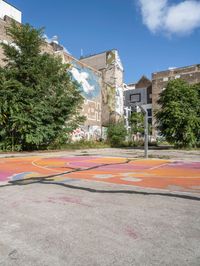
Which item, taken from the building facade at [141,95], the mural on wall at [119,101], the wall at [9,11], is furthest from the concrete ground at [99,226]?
the building facade at [141,95]

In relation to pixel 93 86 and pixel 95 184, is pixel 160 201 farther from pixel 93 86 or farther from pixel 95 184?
pixel 93 86

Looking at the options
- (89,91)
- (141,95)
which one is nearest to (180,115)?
(89,91)

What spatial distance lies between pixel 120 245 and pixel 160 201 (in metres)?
2.47

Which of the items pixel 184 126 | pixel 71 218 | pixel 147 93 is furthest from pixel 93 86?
pixel 71 218

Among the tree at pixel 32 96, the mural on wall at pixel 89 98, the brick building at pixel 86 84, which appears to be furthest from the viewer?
the mural on wall at pixel 89 98

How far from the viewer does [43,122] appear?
2334 centimetres

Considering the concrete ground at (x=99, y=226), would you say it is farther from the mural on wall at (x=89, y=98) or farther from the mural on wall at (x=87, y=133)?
the mural on wall at (x=89, y=98)

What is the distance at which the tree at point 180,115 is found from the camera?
27859 millimetres

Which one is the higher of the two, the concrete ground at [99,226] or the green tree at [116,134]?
the green tree at [116,134]

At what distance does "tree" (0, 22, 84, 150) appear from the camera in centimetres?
2136

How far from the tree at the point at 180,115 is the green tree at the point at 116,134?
853 centimetres

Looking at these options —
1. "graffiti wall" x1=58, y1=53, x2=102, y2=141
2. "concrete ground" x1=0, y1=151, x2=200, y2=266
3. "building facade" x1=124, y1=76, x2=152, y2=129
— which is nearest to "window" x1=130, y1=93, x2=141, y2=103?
"building facade" x1=124, y1=76, x2=152, y2=129

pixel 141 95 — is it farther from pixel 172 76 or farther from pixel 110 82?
pixel 110 82

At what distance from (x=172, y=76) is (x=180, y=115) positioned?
36982mm
